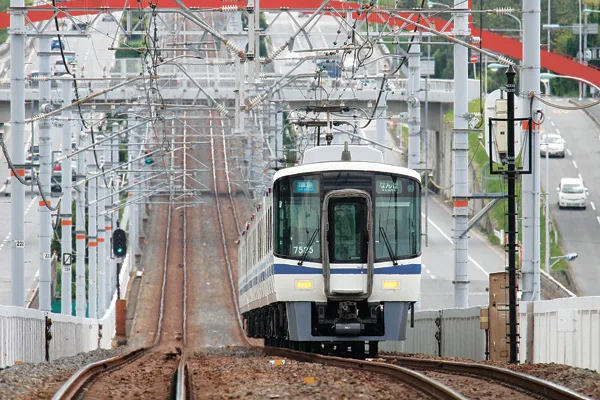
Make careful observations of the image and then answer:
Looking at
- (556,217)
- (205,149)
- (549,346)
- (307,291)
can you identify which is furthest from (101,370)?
(205,149)

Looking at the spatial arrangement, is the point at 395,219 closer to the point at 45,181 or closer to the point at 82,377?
the point at 82,377

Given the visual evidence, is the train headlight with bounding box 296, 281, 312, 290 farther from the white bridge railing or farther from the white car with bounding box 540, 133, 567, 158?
the white car with bounding box 540, 133, 567, 158

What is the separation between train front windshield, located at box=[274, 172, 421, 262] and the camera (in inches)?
805

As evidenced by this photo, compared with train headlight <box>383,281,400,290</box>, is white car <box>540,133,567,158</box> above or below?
above

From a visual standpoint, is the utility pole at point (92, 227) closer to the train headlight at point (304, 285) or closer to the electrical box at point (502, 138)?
the train headlight at point (304, 285)

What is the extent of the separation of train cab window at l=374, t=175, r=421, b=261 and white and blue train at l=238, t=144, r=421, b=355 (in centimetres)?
1

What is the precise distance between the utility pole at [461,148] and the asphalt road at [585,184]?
25.4 m

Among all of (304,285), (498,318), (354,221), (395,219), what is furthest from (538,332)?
(304,285)

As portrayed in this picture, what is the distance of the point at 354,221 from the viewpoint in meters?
20.5

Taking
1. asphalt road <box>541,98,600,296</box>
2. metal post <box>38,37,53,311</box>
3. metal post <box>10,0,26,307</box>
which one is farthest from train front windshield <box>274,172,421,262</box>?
asphalt road <box>541,98,600,296</box>

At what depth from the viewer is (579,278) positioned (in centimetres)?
5306

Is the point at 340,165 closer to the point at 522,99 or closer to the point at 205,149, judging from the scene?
the point at 522,99

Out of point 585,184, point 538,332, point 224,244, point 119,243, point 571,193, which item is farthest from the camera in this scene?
point 224,244

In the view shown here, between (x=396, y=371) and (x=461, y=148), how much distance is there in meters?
9.26
